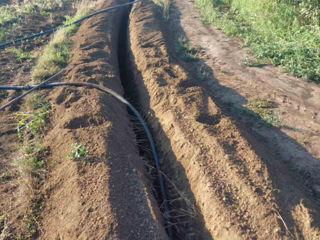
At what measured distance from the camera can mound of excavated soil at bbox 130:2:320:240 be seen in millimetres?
3201

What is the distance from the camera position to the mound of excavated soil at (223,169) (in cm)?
320

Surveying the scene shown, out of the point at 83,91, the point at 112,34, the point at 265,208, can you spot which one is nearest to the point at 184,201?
the point at 265,208

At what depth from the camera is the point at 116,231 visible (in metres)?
2.99

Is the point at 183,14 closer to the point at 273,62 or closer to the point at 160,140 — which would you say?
the point at 273,62

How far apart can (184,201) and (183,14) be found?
9424 mm

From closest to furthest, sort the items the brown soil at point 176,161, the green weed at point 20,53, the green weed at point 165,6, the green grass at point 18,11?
the brown soil at point 176,161 < the green weed at point 20,53 < the green grass at point 18,11 < the green weed at point 165,6

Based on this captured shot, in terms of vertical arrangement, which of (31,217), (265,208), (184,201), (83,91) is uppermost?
(83,91)

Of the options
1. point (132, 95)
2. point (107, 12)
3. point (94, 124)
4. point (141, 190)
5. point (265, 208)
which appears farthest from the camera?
point (107, 12)

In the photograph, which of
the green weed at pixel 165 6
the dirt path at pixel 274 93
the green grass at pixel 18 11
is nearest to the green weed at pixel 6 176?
the dirt path at pixel 274 93

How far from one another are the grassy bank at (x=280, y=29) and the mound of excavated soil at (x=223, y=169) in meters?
2.79

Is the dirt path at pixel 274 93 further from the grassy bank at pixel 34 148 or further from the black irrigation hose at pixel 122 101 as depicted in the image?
the grassy bank at pixel 34 148

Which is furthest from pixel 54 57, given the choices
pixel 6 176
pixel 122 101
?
pixel 6 176

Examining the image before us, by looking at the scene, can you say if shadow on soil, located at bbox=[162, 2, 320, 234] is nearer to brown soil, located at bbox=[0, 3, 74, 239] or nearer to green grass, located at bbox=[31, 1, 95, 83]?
brown soil, located at bbox=[0, 3, 74, 239]

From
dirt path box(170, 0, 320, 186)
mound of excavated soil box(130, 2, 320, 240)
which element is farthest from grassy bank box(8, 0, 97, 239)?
dirt path box(170, 0, 320, 186)
